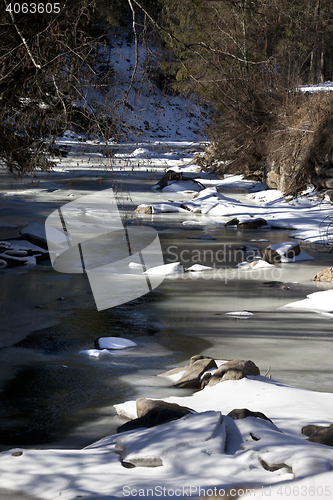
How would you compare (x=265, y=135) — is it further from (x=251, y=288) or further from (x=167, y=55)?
(x=167, y=55)

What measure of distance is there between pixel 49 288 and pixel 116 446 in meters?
4.70

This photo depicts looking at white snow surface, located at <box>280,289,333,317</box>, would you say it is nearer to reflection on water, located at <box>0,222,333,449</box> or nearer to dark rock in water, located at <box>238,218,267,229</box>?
reflection on water, located at <box>0,222,333,449</box>

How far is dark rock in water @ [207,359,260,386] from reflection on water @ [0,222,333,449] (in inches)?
9.9

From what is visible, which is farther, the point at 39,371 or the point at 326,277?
the point at 326,277

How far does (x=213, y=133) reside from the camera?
21.4m

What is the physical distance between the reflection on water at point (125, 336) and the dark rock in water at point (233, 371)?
0.25 meters

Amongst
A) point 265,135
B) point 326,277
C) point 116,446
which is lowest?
point 326,277

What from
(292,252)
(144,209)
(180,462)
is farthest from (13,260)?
(144,209)

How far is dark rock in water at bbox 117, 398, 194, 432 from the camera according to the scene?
3.13m

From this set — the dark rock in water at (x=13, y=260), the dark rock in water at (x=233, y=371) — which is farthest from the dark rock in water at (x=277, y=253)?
the dark rock in water at (x=233, y=371)

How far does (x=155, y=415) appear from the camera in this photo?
318 cm

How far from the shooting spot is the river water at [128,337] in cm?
370

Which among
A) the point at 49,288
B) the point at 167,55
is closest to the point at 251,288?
the point at 49,288

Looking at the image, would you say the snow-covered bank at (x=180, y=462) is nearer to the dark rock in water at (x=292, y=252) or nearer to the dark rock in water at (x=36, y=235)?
the dark rock in water at (x=292, y=252)
